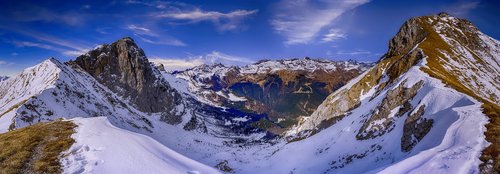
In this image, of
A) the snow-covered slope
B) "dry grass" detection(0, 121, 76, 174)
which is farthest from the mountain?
the snow-covered slope

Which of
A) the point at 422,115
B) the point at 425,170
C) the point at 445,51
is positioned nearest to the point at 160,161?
the point at 425,170

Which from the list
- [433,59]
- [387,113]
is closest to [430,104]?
[387,113]

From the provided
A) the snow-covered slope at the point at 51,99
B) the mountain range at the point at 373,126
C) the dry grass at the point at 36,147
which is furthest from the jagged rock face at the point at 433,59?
the snow-covered slope at the point at 51,99

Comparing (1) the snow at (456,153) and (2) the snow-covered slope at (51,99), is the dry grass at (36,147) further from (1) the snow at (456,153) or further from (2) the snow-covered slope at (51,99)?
(2) the snow-covered slope at (51,99)

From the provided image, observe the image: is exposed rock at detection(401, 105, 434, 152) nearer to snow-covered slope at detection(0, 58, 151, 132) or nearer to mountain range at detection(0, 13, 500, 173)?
mountain range at detection(0, 13, 500, 173)

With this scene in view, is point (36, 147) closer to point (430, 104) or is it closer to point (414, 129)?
point (414, 129)
